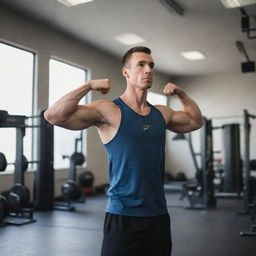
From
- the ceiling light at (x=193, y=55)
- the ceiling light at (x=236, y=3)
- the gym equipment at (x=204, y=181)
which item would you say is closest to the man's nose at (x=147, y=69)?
the ceiling light at (x=236, y=3)

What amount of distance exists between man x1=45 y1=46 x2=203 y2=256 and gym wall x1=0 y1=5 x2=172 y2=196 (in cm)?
379

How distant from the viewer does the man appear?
127cm

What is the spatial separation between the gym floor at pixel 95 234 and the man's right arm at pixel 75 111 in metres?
1.88

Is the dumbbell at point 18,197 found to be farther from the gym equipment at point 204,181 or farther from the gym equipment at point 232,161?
the gym equipment at point 232,161

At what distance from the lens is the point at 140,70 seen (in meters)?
1.36

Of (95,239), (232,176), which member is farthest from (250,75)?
(95,239)

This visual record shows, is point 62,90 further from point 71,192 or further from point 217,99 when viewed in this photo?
point 217,99

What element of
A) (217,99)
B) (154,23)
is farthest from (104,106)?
(217,99)

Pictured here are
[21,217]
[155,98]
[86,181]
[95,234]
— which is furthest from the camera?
[155,98]

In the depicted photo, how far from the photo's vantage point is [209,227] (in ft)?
13.1

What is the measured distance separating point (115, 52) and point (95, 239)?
446 centimetres

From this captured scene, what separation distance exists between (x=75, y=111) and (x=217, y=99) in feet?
26.8

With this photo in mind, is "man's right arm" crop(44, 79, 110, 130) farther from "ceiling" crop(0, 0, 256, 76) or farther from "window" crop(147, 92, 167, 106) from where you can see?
"window" crop(147, 92, 167, 106)

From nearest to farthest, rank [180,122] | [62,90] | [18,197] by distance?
1. [180,122]
2. [18,197]
3. [62,90]
